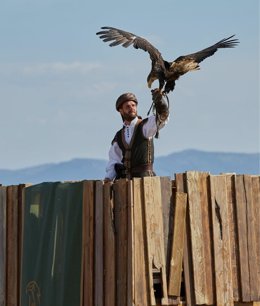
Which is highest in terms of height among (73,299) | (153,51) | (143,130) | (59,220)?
(153,51)

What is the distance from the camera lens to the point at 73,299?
11.7m

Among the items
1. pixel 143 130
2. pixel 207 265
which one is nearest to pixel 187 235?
pixel 207 265

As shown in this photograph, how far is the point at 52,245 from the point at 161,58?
224cm

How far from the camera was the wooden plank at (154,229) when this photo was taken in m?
11.1

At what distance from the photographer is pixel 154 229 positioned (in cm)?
1117

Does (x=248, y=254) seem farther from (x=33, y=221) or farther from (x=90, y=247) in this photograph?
(x=33, y=221)

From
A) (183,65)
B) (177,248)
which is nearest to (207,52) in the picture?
(183,65)

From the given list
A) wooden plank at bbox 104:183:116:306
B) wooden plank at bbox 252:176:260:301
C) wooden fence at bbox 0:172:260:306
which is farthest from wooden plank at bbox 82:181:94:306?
wooden plank at bbox 252:176:260:301

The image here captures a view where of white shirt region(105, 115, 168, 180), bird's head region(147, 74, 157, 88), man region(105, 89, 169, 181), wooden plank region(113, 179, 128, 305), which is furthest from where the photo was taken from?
man region(105, 89, 169, 181)

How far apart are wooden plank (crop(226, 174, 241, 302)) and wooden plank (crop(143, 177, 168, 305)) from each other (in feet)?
2.71

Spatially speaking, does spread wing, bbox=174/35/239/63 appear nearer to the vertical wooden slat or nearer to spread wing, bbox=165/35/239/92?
spread wing, bbox=165/35/239/92

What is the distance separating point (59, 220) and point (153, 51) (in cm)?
199

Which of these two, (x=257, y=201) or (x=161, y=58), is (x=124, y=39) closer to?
(x=161, y=58)

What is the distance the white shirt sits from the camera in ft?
39.1
